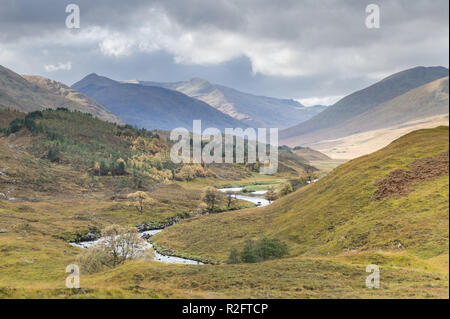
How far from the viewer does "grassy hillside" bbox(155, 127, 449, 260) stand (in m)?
64.8

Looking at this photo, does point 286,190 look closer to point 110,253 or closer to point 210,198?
point 210,198

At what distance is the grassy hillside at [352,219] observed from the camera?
64812 mm

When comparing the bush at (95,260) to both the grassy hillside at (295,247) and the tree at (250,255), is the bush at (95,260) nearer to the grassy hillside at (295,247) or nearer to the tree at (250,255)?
the grassy hillside at (295,247)

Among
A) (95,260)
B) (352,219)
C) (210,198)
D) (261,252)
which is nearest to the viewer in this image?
(95,260)

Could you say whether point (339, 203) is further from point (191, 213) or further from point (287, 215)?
point (191, 213)

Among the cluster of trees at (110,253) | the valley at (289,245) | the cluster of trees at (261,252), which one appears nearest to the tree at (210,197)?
the valley at (289,245)

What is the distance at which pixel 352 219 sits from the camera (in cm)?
8419

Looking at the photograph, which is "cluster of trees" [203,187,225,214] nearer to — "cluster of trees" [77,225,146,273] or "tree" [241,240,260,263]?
"cluster of trees" [77,225,146,273]

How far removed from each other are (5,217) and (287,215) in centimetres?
11047
